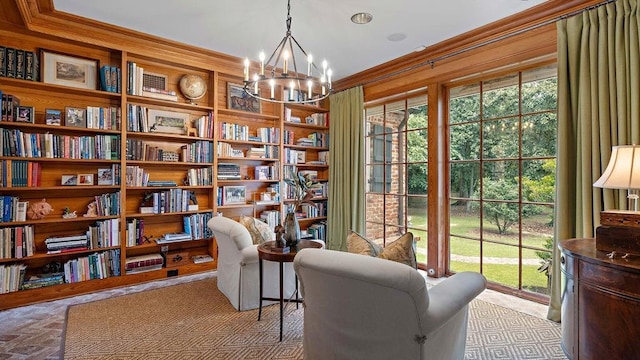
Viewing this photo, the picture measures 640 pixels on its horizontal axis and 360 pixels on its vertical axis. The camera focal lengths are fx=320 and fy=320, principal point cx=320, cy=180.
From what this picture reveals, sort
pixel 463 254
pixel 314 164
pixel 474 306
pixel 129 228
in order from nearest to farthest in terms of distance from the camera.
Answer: pixel 474 306 → pixel 129 228 → pixel 463 254 → pixel 314 164

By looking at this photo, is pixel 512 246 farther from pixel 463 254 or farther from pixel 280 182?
pixel 280 182

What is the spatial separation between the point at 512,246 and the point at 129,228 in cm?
402

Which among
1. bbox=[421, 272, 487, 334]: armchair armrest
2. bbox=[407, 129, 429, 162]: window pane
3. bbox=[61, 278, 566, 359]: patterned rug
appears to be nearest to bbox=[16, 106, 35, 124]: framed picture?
bbox=[61, 278, 566, 359]: patterned rug

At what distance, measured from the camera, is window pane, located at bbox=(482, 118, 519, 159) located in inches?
127

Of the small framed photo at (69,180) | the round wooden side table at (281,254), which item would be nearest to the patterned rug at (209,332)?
the round wooden side table at (281,254)

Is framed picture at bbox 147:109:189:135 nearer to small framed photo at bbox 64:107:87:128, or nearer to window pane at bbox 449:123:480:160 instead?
small framed photo at bbox 64:107:87:128

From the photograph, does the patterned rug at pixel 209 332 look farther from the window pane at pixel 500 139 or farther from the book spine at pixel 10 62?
the book spine at pixel 10 62

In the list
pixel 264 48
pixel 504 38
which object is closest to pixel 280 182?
pixel 264 48

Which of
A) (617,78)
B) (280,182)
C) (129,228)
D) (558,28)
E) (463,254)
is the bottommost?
(463,254)

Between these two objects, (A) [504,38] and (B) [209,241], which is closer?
(A) [504,38]

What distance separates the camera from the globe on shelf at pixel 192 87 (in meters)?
3.93

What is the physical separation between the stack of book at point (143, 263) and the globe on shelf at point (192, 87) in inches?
76.1

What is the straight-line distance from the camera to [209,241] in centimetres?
413

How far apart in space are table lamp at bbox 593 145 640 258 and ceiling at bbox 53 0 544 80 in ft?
5.17
